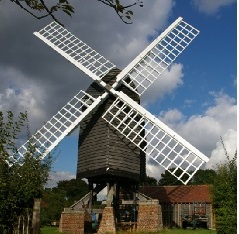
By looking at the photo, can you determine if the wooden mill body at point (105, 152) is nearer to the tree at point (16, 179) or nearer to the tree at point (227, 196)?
the tree at point (227, 196)

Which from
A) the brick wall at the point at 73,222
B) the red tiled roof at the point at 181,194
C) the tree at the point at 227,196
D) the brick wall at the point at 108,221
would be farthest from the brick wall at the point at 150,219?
the red tiled roof at the point at 181,194

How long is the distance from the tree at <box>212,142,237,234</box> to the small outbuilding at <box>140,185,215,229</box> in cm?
1325

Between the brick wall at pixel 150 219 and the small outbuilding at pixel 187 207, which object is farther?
the small outbuilding at pixel 187 207

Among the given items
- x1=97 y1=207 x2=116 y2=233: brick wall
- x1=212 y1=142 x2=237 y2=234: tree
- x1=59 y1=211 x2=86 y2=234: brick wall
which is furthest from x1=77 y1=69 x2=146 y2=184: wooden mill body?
x1=212 y1=142 x2=237 y2=234: tree

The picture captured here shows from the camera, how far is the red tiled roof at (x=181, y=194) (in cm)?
2970

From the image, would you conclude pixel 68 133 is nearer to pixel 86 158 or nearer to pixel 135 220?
pixel 86 158

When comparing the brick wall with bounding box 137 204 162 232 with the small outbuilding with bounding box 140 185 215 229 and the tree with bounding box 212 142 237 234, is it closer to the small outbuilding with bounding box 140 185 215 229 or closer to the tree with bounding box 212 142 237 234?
the tree with bounding box 212 142 237 234

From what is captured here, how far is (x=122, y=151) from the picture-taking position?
18.0 meters

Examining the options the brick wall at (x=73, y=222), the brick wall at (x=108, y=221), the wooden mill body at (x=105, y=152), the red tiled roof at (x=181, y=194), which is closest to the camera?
the wooden mill body at (x=105, y=152)

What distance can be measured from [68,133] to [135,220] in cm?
564

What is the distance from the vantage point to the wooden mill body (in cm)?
1762

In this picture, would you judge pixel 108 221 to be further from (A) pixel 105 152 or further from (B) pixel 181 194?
(B) pixel 181 194

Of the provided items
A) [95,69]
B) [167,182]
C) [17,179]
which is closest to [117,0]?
[17,179]

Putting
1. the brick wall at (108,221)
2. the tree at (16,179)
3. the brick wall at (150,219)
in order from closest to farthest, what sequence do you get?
the tree at (16,179) < the brick wall at (108,221) < the brick wall at (150,219)
